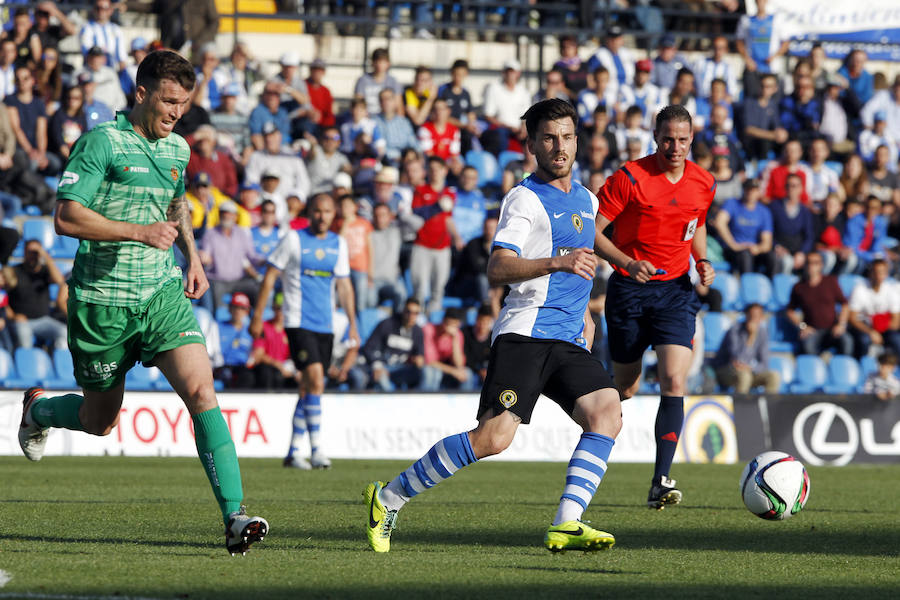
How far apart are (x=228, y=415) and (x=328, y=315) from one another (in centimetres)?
308

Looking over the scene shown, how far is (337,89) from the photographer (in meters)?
22.9

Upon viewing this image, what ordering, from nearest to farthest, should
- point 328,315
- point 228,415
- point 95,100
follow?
1. point 328,315
2. point 228,415
3. point 95,100

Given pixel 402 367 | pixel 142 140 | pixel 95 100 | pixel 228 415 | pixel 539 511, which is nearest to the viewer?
pixel 142 140

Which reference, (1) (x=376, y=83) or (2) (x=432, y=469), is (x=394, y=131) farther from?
(2) (x=432, y=469)

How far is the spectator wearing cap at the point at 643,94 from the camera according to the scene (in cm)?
2127

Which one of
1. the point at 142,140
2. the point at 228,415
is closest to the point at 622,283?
the point at 142,140

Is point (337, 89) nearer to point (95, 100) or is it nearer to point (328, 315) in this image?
point (95, 100)

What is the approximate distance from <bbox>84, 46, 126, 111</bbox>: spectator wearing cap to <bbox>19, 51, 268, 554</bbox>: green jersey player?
12175 mm

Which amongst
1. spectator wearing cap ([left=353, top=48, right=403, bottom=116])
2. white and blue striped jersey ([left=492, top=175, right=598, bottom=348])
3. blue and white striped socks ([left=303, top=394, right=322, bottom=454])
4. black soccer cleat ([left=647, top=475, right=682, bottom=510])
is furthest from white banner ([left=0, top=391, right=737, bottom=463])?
white and blue striped jersey ([left=492, top=175, right=598, bottom=348])

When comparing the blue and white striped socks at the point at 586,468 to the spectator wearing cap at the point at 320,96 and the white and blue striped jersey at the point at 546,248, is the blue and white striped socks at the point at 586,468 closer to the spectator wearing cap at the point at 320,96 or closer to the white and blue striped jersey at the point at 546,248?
the white and blue striped jersey at the point at 546,248

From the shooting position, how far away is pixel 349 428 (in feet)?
53.0

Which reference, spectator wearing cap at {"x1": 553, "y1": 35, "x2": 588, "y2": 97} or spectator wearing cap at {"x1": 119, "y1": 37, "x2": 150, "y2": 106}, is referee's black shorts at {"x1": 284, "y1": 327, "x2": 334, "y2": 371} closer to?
spectator wearing cap at {"x1": 119, "y1": 37, "x2": 150, "y2": 106}

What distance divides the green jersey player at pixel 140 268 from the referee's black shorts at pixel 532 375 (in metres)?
1.29

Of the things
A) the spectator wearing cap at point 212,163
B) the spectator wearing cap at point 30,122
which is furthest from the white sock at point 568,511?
the spectator wearing cap at point 30,122
